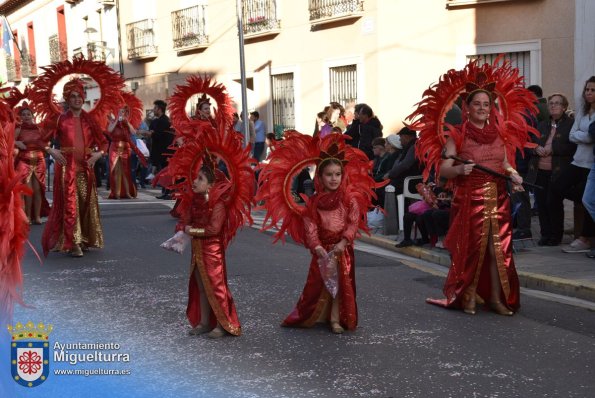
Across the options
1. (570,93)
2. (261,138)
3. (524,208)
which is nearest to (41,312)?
(524,208)

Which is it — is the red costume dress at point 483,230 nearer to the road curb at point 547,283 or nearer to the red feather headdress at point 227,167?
the road curb at point 547,283

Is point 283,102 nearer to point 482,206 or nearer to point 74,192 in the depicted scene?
point 74,192

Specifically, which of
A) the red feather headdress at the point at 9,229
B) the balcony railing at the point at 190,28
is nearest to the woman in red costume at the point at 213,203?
the red feather headdress at the point at 9,229

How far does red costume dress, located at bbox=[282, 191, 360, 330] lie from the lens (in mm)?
6594

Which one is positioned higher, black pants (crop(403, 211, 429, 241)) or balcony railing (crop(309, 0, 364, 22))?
balcony railing (crop(309, 0, 364, 22))

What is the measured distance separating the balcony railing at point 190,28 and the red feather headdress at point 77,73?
47.6 ft

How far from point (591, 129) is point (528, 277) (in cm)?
193

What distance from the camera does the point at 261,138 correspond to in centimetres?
2083

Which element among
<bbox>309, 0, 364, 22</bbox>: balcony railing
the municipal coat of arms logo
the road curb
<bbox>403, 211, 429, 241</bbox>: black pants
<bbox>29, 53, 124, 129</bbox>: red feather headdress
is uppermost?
<bbox>309, 0, 364, 22</bbox>: balcony railing

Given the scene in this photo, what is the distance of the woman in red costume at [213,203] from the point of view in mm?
6465

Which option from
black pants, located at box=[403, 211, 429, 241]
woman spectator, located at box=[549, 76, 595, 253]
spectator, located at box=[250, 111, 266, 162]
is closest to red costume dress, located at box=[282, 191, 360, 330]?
black pants, located at box=[403, 211, 429, 241]

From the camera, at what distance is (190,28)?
26.4 meters

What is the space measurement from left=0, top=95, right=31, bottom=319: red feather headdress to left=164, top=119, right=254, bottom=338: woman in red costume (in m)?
2.59

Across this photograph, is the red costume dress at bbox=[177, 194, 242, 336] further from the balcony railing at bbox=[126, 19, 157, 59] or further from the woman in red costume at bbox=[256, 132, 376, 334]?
the balcony railing at bbox=[126, 19, 157, 59]
